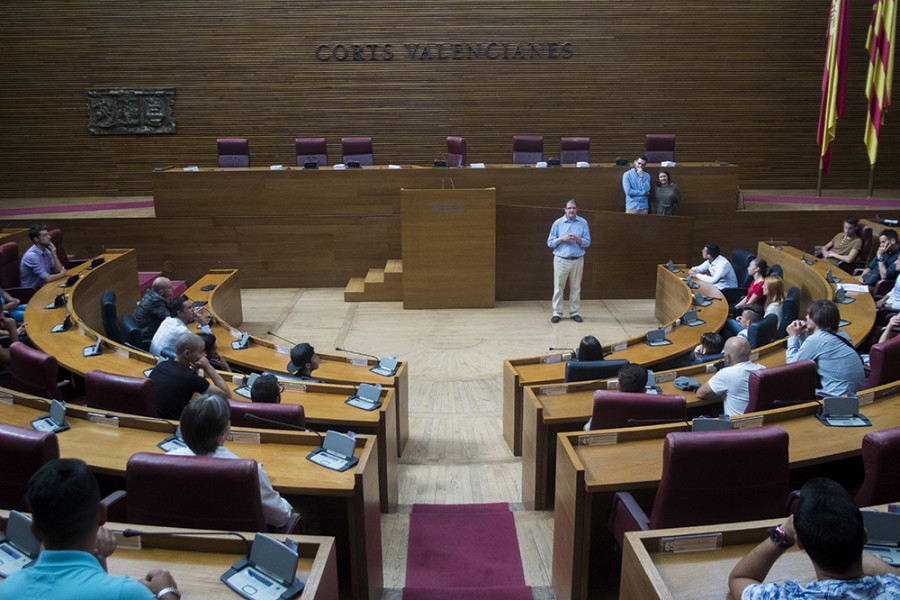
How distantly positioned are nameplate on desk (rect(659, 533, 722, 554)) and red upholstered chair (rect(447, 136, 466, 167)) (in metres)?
7.77

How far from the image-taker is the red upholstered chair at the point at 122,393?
143 inches

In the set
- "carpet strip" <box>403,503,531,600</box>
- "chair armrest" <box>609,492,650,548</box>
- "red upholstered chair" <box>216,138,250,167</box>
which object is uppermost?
"red upholstered chair" <box>216,138,250,167</box>

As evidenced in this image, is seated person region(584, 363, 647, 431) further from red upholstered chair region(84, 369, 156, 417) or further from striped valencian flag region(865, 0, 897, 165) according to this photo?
striped valencian flag region(865, 0, 897, 165)

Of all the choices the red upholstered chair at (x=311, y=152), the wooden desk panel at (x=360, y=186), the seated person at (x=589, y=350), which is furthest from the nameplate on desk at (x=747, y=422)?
the red upholstered chair at (x=311, y=152)

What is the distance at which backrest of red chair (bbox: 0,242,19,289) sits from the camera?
281 inches

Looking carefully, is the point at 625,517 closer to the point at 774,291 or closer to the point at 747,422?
the point at 747,422

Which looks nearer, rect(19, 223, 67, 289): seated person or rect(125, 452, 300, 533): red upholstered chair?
rect(125, 452, 300, 533): red upholstered chair

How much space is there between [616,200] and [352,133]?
4577 mm

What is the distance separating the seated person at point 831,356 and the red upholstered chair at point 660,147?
6103 mm

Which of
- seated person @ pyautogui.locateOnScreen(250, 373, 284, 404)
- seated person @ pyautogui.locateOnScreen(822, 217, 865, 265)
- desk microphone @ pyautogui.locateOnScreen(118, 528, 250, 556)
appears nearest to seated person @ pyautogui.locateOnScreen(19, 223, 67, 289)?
seated person @ pyautogui.locateOnScreen(250, 373, 284, 404)

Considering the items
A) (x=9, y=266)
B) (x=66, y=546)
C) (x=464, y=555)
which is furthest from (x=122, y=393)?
(x=9, y=266)

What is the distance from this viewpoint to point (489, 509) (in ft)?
13.1

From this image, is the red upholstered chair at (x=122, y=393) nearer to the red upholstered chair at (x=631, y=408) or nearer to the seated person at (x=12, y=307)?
the red upholstered chair at (x=631, y=408)

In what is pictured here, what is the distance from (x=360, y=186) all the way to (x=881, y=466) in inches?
296
